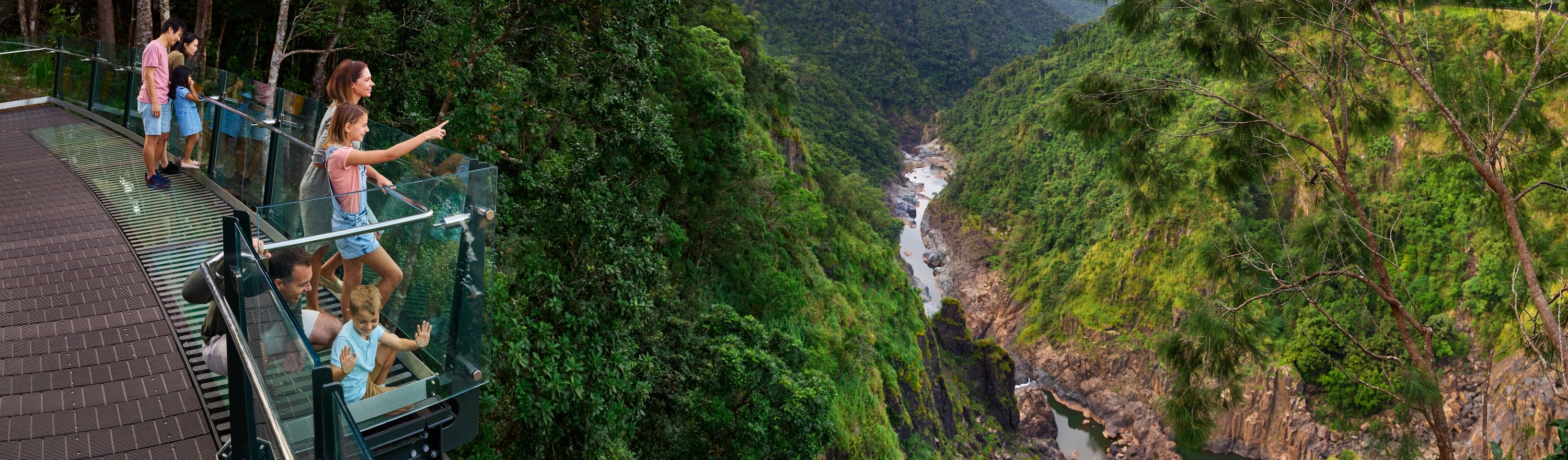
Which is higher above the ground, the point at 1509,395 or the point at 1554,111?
the point at 1554,111

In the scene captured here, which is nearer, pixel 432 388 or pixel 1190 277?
pixel 432 388

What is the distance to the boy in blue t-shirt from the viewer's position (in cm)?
374

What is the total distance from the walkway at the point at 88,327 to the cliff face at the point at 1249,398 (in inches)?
967

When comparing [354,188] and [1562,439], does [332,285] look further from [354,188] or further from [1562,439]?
[1562,439]

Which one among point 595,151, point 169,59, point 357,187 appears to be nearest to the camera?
point 357,187

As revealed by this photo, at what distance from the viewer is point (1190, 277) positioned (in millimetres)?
45250

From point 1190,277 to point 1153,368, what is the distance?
5390mm

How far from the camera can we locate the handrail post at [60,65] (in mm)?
10375

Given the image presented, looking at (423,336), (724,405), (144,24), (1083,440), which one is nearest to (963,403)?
(1083,440)

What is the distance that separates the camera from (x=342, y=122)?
4.57 meters

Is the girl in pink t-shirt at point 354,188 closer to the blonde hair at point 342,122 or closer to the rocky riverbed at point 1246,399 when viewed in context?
the blonde hair at point 342,122

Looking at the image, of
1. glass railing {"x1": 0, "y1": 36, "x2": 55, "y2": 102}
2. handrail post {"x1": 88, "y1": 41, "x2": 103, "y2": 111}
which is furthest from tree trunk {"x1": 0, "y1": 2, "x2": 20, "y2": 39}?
handrail post {"x1": 88, "y1": 41, "x2": 103, "y2": 111}

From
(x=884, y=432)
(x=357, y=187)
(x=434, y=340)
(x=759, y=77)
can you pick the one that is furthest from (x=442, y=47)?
(x=759, y=77)

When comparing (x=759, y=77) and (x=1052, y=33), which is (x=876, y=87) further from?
(x=759, y=77)
